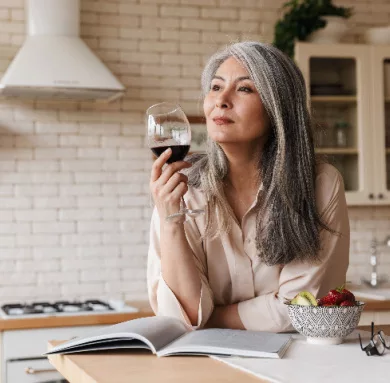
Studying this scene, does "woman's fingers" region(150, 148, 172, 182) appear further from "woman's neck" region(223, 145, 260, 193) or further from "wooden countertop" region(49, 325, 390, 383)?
"wooden countertop" region(49, 325, 390, 383)

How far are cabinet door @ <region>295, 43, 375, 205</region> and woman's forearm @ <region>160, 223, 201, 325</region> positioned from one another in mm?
2533

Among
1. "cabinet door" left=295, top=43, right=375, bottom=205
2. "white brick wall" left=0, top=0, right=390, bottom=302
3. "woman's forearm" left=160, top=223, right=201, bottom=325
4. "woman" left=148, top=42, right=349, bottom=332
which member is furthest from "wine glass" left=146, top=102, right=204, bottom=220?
"cabinet door" left=295, top=43, right=375, bottom=205

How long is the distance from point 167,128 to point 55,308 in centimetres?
220

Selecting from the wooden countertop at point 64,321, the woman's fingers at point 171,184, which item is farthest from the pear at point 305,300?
the wooden countertop at point 64,321

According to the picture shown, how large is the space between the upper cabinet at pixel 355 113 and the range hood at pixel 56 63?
121 cm

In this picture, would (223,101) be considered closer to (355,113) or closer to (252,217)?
(252,217)

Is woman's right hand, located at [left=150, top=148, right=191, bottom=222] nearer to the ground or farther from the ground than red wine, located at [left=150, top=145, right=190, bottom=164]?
nearer to the ground

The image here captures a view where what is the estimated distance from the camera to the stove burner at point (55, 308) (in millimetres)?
3789

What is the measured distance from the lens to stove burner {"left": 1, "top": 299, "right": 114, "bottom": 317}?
379cm

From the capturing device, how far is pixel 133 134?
4.43 m

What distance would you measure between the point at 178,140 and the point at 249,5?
2913mm

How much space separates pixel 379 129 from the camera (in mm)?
4512

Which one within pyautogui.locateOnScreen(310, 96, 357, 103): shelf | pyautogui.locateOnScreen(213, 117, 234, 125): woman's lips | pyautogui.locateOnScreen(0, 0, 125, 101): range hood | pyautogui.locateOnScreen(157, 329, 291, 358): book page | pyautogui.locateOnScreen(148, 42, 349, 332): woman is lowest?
pyautogui.locateOnScreen(157, 329, 291, 358): book page

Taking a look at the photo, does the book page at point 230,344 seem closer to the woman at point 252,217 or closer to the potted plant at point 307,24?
the woman at point 252,217
